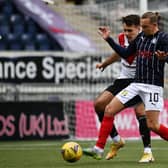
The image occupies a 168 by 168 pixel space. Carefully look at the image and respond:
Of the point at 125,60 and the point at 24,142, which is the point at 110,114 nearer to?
the point at 125,60

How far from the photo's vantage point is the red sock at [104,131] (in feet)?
36.0

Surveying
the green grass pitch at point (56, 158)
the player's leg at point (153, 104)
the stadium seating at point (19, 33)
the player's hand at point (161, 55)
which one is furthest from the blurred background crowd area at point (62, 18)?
the player's hand at point (161, 55)

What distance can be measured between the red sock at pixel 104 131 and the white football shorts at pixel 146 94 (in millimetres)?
334

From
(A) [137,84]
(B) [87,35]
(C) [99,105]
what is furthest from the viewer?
(B) [87,35]

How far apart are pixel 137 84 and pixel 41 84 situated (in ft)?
27.2

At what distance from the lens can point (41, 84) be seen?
62.5 feet

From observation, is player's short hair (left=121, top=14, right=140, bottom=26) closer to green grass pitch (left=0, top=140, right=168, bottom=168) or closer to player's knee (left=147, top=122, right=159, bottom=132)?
player's knee (left=147, top=122, right=159, bottom=132)

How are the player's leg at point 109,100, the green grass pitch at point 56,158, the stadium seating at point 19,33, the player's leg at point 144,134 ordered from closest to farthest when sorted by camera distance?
the green grass pitch at point 56,158 < the player's leg at point 144,134 < the player's leg at point 109,100 < the stadium seating at point 19,33

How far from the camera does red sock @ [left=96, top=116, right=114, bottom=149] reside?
11.0m

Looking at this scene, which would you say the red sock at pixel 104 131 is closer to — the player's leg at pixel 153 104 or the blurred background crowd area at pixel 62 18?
the player's leg at pixel 153 104

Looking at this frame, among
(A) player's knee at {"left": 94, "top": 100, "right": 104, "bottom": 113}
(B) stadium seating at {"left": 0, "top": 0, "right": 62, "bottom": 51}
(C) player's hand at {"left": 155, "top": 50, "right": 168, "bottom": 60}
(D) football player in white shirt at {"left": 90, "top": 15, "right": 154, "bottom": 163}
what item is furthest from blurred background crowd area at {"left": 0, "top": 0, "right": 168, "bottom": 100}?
(C) player's hand at {"left": 155, "top": 50, "right": 168, "bottom": 60}

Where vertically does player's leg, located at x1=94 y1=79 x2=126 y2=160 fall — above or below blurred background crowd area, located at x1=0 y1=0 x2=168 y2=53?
below

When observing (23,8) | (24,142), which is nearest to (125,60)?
(24,142)

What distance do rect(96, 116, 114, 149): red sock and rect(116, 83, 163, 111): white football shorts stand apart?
1.10ft
